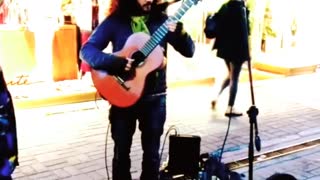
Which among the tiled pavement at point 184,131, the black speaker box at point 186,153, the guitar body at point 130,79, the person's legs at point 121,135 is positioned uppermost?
the guitar body at point 130,79

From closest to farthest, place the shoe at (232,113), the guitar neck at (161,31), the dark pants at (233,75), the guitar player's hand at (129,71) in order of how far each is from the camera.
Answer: the guitar neck at (161,31) < the guitar player's hand at (129,71) < the dark pants at (233,75) < the shoe at (232,113)

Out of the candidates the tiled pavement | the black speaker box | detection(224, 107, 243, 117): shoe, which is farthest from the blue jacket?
detection(224, 107, 243, 117): shoe

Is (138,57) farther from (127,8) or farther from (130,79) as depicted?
(127,8)

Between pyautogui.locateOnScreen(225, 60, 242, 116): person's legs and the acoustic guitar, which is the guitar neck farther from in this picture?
pyautogui.locateOnScreen(225, 60, 242, 116): person's legs

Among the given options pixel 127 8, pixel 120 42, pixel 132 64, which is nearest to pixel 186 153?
pixel 132 64

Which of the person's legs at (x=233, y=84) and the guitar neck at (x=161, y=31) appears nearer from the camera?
the guitar neck at (x=161, y=31)

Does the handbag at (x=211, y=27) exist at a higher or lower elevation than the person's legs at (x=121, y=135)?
higher

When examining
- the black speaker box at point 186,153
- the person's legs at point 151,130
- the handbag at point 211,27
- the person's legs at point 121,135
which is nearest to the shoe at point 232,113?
the handbag at point 211,27

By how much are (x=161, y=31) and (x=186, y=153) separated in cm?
121

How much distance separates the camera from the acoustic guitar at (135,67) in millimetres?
3561

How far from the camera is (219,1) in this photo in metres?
9.55

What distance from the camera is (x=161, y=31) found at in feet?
11.5

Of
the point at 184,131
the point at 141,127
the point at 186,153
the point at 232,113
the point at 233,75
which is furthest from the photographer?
the point at 232,113

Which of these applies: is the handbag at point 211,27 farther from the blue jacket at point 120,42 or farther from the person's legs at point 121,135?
the person's legs at point 121,135
